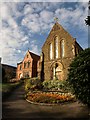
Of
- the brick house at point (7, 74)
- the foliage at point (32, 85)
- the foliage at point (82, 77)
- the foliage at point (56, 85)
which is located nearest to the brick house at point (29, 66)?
the brick house at point (7, 74)

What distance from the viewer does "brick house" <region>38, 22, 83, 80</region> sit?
3436 cm

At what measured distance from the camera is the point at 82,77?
11594mm

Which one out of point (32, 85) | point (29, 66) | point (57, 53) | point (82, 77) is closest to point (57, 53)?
point (57, 53)

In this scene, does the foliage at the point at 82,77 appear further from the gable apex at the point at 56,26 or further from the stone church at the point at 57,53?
the gable apex at the point at 56,26

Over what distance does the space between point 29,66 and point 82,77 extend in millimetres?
40564

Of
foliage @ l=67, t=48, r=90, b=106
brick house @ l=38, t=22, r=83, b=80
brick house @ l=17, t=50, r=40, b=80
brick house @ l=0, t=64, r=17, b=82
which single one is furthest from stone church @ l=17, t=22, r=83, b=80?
foliage @ l=67, t=48, r=90, b=106

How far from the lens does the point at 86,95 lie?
11.6 m

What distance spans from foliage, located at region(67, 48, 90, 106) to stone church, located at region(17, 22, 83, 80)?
2088 cm

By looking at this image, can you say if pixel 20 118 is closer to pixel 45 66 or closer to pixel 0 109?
pixel 0 109

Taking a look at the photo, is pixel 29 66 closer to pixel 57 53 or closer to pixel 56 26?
pixel 57 53

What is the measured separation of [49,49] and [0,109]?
25111 millimetres

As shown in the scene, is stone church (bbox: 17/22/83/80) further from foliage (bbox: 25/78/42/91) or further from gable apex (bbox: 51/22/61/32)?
foliage (bbox: 25/78/42/91)

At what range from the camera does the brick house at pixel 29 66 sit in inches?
1994

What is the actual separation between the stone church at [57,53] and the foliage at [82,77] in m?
20.9
